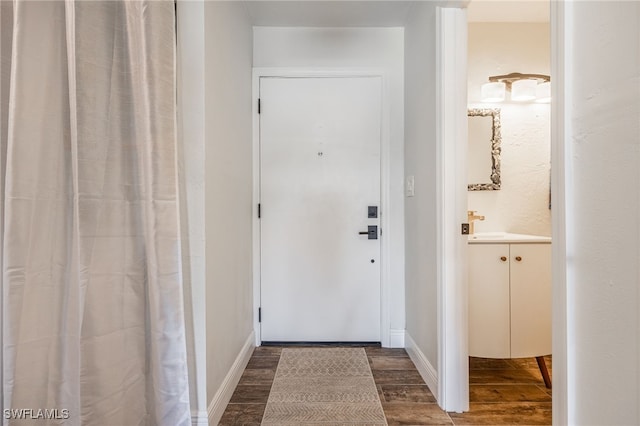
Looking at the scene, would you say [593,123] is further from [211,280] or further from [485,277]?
[211,280]

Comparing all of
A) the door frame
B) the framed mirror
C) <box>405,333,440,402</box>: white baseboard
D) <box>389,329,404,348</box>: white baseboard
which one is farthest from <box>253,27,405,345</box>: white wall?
the framed mirror

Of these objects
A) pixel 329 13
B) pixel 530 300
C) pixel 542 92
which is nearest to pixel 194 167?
pixel 329 13

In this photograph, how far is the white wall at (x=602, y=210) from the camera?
755mm

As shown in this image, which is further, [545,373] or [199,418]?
[545,373]

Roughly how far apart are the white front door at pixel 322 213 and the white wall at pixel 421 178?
277mm

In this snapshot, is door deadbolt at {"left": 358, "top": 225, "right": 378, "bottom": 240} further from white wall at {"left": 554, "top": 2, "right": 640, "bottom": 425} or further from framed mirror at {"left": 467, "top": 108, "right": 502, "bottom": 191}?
white wall at {"left": 554, "top": 2, "right": 640, "bottom": 425}

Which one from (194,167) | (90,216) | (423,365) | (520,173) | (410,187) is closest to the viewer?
(90,216)

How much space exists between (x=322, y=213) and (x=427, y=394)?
4.47 ft

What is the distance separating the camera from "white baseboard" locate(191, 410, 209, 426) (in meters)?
1.48

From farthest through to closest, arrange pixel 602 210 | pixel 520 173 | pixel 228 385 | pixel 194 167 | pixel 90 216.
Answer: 1. pixel 520 173
2. pixel 228 385
3. pixel 194 167
4. pixel 90 216
5. pixel 602 210

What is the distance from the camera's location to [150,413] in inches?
49.8

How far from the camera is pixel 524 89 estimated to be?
2363mm

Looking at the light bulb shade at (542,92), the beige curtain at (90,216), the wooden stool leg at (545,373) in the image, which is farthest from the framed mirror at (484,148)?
the beige curtain at (90,216)

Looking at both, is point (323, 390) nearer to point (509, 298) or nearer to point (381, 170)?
point (509, 298)
